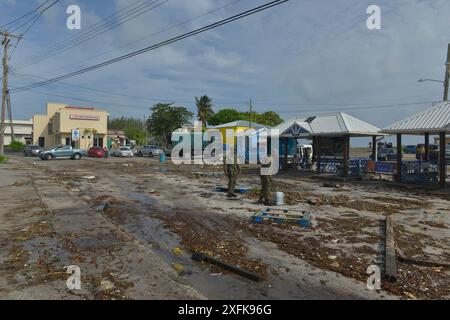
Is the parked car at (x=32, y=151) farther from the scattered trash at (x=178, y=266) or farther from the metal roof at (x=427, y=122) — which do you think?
the scattered trash at (x=178, y=266)

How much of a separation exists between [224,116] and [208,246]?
6775cm

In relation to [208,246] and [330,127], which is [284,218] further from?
[330,127]

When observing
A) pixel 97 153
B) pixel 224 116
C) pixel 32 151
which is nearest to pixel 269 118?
pixel 224 116

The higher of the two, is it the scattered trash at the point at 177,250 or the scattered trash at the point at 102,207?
the scattered trash at the point at 102,207

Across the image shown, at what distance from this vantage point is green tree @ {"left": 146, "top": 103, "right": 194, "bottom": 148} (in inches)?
2506

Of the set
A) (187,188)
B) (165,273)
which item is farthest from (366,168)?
(165,273)

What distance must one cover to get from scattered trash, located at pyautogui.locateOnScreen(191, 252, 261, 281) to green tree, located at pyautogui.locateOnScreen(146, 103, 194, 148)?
57577mm

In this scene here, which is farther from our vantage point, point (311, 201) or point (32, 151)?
point (32, 151)

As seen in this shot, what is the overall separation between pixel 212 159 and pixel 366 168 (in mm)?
19102

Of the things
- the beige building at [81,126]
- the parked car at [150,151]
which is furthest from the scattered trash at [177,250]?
the beige building at [81,126]

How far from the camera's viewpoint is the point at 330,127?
22.1m

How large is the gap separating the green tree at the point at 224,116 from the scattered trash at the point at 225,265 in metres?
67.1

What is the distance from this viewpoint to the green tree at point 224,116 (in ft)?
241

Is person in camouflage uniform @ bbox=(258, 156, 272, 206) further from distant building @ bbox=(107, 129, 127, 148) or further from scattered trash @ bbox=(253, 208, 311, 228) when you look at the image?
distant building @ bbox=(107, 129, 127, 148)
